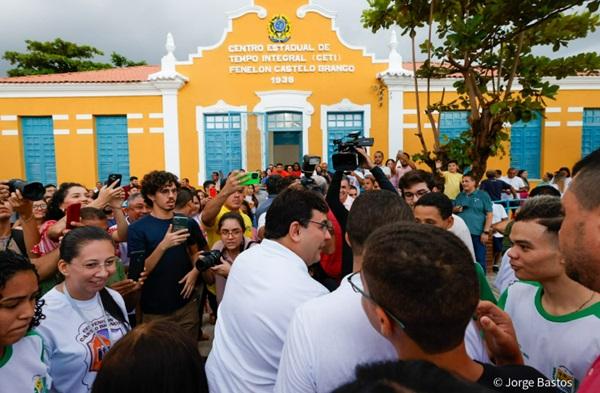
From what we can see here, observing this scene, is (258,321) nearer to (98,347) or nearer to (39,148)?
(98,347)

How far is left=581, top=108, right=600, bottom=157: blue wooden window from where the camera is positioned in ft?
41.8

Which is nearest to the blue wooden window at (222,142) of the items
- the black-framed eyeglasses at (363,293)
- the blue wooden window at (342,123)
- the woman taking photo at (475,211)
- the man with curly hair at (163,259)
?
the blue wooden window at (342,123)

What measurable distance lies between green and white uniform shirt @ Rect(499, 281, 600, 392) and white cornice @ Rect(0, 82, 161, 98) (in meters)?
12.8

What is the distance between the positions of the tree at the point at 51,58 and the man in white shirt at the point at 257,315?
27.3m

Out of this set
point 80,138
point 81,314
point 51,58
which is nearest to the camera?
point 81,314

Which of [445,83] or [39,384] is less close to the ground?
[445,83]

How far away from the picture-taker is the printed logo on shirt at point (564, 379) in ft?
4.71

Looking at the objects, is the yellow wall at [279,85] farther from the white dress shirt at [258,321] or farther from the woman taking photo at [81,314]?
the white dress shirt at [258,321]

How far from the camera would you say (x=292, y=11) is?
41.4ft

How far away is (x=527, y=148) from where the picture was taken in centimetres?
1288

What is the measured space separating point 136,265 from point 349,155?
190 centimetres

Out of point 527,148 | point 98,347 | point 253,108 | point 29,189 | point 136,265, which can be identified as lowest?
point 98,347

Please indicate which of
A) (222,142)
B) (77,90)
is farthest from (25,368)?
(77,90)

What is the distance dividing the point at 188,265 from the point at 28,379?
1.57 metres
